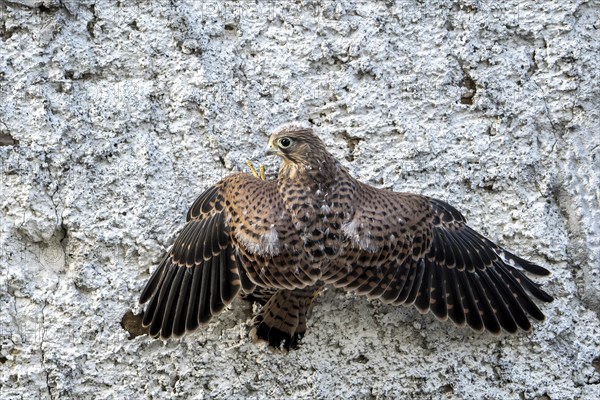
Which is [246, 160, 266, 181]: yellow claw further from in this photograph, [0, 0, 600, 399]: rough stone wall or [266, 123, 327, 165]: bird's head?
[266, 123, 327, 165]: bird's head

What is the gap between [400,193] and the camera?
3.37m

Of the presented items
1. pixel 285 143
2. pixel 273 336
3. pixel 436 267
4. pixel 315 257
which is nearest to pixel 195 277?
pixel 273 336

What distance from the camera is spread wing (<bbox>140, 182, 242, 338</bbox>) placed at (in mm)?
3215

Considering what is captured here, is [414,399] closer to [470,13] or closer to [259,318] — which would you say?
[259,318]

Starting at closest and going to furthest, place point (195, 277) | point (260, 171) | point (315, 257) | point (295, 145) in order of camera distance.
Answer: point (315, 257)
point (195, 277)
point (295, 145)
point (260, 171)

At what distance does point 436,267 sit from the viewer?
11.0 feet

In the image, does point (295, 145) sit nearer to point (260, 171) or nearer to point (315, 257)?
point (260, 171)

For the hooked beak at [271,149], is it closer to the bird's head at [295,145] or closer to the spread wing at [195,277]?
the bird's head at [295,145]

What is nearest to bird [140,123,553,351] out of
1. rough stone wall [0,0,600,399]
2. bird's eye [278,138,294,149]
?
bird's eye [278,138,294,149]

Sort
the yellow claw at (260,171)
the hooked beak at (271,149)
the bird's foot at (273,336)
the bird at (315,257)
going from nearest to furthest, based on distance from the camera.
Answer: the bird at (315,257) → the bird's foot at (273,336) → the hooked beak at (271,149) → the yellow claw at (260,171)

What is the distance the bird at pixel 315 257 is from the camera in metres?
3.14

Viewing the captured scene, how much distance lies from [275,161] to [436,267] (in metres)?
0.74

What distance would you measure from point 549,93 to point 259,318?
4.70ft

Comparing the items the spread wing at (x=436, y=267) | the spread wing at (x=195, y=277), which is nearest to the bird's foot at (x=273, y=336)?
the spread wing at (x=195, y=277)
